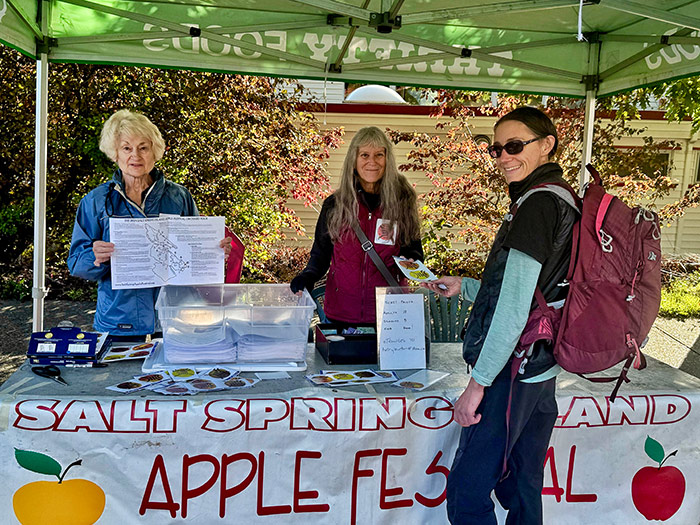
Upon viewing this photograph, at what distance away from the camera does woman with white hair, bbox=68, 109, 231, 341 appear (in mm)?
2988

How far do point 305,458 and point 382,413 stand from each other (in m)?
0.34

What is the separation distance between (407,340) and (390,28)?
4.90ft

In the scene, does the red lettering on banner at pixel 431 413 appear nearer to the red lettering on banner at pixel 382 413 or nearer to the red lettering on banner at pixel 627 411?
A: the red lettering on banner at pixel 382 413

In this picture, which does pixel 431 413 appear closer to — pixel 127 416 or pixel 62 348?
pixel 127 416

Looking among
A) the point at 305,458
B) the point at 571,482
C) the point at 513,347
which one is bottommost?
the point at 571,482

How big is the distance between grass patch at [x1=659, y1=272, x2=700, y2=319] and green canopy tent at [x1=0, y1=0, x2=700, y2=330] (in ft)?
17.9

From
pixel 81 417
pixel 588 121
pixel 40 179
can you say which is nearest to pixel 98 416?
pixel 81 417

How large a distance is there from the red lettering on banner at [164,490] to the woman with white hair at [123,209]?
93cm

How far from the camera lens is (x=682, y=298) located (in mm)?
9586

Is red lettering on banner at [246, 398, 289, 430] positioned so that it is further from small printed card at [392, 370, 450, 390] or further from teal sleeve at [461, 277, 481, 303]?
teal sleeve at [461, 277, 481, 303]

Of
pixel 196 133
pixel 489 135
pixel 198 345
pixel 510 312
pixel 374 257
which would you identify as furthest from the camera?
pixel 489 135

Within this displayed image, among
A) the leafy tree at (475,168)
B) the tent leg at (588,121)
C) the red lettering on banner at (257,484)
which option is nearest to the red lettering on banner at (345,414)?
the red lettering on banner at (257,484)

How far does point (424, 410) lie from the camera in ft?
7.94

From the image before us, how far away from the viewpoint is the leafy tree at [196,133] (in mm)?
7062
